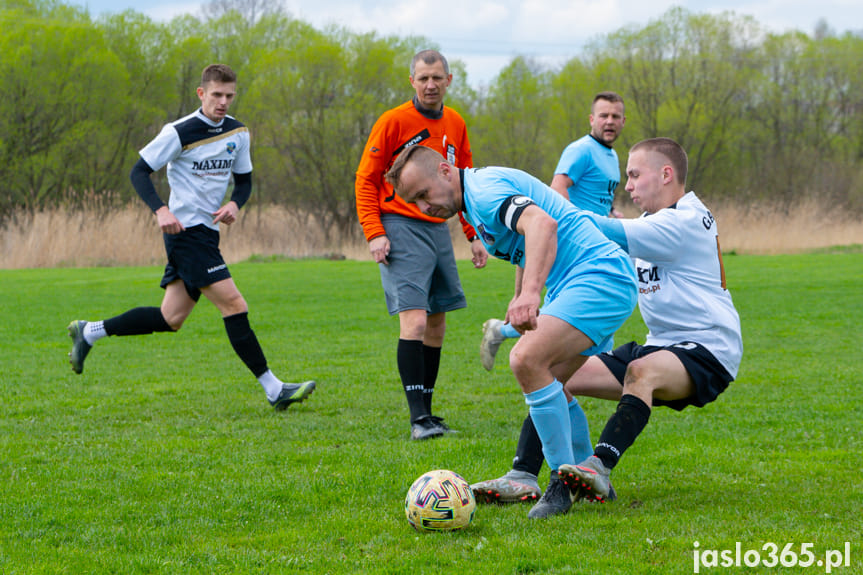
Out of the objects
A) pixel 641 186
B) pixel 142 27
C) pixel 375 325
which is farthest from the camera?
pixel 142 27

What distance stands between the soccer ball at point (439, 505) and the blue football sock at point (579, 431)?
Answer: 0.79m

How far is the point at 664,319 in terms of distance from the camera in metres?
4.18

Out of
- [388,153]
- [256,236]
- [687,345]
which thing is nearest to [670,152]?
[687,345]

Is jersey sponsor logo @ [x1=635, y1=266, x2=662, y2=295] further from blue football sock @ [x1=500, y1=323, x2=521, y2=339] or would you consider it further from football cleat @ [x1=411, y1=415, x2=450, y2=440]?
football cleat @ [x1=411, y1=415, x2=450, y2=440]

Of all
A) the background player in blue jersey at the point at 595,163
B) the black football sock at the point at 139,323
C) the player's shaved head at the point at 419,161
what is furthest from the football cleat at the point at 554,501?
the background player in blue jersey at the point at 595,163

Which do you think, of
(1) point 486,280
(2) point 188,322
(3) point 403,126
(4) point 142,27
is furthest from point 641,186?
(4) point 142,27

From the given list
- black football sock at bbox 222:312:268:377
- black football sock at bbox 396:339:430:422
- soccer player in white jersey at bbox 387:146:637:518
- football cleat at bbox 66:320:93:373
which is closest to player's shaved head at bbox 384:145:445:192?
soccer player in white jersey at bbox 387:146:637:518

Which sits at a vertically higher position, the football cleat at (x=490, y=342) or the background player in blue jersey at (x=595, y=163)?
the background player in blue jersey at (x=595, y=163)

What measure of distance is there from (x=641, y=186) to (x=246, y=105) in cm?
2961

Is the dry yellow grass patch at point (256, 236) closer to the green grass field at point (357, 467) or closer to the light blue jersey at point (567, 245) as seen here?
the green grass field at point (357, 467)

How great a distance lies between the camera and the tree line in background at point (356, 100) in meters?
31.6

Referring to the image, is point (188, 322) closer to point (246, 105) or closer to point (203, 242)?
point (203, 242)

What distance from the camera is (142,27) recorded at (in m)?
34.4

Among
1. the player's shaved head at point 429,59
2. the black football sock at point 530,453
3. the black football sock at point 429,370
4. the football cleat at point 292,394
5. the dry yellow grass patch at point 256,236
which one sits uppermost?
the player's shaved head at point 429,59
